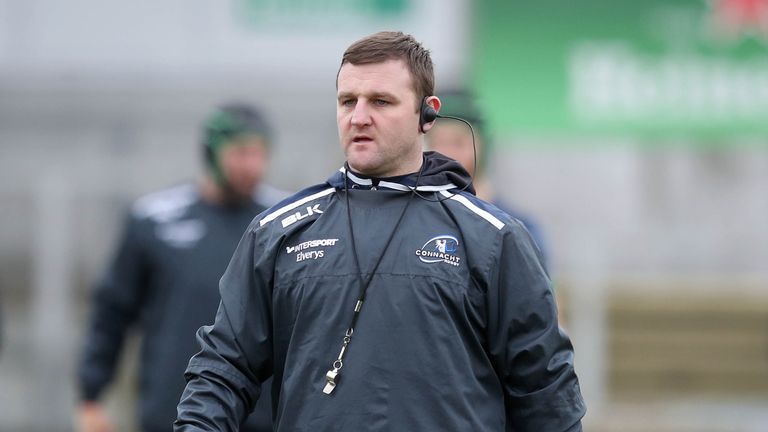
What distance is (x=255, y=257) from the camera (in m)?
3.35

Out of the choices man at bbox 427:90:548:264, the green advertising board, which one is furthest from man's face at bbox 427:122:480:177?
the green advertising board

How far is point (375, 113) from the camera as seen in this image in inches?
129

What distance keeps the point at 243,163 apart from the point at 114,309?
2.76ft

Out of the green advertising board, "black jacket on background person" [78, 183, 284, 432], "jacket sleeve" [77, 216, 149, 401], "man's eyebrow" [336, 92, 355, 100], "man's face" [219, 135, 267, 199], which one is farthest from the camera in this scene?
the green advertising board

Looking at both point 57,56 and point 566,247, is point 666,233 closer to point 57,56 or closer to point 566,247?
point 566,247

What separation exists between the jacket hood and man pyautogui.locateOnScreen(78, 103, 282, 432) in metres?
2.28

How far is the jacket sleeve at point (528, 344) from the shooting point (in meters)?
3.24

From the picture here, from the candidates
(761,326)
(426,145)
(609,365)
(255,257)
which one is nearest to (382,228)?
(255,257)

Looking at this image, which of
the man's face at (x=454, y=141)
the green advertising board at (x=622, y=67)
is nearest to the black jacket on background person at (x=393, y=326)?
the man's face at (x=454, y=141)

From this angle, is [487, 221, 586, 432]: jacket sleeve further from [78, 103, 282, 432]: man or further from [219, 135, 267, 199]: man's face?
[219, 135, 267, 199]: man's face

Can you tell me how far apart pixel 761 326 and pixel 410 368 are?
9.07 meters

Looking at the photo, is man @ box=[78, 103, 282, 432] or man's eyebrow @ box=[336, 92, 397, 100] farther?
man @ box=[78, 103, 282, 432]

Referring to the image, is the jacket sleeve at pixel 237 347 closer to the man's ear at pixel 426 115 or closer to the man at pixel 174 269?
the man's ear at pixel 426 115

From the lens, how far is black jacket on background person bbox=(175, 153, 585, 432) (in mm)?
3174
